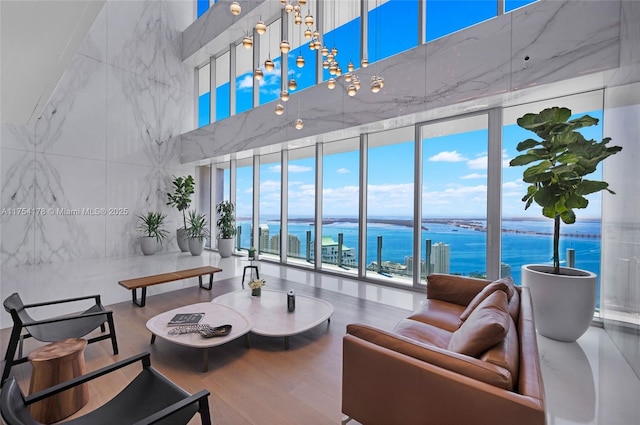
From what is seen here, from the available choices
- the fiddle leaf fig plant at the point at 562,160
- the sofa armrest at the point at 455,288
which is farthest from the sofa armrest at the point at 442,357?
the fiddle leaf fig plant at the point at 562,160

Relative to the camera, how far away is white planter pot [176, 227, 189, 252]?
8.92 meters

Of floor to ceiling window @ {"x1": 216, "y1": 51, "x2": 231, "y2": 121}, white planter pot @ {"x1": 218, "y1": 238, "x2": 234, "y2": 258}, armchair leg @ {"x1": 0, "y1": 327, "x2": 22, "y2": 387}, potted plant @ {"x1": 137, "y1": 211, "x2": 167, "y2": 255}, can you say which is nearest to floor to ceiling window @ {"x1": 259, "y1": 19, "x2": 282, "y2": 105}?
floor to ceiling window @ {"x1": 216, "y1": 51, "x2": 231, "y2": 121}

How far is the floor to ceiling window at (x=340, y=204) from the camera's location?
5.97 m

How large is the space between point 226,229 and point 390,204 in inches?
193

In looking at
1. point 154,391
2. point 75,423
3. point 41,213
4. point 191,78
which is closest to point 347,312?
point 154,391

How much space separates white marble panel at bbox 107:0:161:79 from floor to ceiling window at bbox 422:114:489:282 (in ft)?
27.5

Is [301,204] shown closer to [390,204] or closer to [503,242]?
[390,204]

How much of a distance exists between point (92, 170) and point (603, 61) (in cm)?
1022

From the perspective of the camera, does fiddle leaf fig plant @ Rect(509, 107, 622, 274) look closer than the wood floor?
No

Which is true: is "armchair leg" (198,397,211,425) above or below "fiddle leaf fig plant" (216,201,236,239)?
below

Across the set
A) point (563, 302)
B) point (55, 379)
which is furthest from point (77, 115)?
point (563, 302)

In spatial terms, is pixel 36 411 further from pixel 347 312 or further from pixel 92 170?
pixel 92 170

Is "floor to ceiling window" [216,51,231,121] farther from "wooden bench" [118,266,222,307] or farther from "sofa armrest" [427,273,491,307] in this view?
"sofa armrest" [427,273,491,307]

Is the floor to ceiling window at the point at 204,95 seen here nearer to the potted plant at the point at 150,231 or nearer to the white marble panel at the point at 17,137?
the potted plant at the point at 150,231
